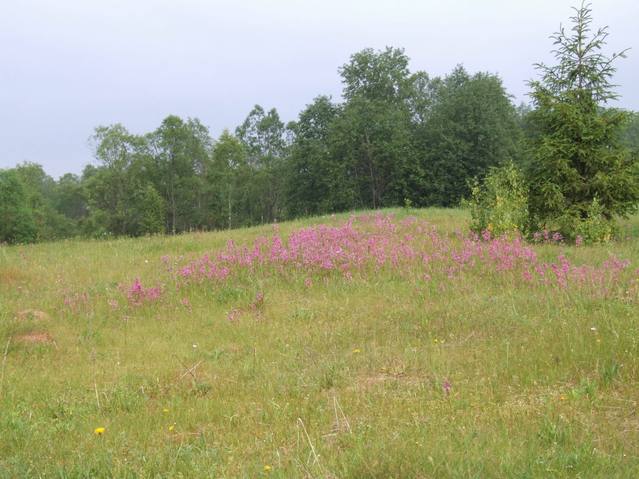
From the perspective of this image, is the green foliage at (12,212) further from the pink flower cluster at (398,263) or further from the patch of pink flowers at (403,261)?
the patch of pink flowers at (403,261)

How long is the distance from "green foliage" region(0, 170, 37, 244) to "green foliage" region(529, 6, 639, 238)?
5130 centimetres

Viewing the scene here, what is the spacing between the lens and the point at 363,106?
5184 cm

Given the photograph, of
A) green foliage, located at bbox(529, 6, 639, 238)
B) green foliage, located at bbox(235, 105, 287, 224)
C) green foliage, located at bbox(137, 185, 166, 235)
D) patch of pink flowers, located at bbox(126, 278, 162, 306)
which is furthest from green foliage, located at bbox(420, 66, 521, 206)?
patch of pink flowers, located at bbox(126, 278, 162, 306)

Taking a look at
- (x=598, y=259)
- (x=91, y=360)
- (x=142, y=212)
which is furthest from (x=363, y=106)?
(x=91, y=360)

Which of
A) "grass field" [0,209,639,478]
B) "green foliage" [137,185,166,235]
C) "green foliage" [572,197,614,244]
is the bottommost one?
"grass field" [0,209,639,478]

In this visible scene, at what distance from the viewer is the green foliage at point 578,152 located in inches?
493

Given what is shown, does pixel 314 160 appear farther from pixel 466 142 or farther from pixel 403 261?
pixel 403 261

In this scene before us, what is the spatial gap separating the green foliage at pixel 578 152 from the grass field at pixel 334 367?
1558mm

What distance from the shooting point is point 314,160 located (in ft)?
172

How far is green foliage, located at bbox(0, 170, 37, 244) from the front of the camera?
51406mm

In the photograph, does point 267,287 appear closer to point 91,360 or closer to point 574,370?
point 91,360

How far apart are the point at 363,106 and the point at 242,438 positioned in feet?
164

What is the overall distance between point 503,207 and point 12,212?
52.9 m

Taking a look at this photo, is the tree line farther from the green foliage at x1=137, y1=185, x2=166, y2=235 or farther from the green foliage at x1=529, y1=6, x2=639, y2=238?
the green foliage at x1=529, y1=6, x2=639, y2=238
